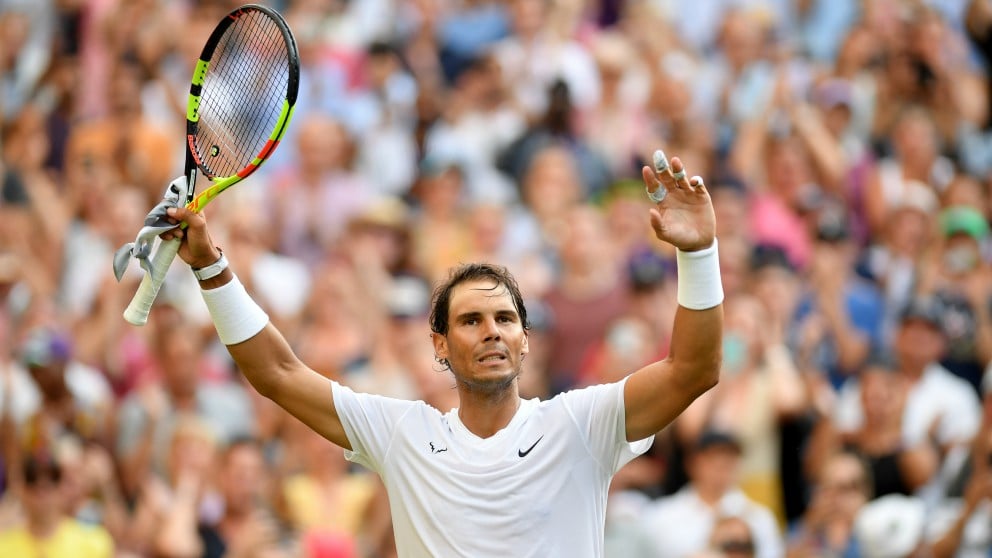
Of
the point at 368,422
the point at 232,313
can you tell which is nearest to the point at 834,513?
the point at 368,422

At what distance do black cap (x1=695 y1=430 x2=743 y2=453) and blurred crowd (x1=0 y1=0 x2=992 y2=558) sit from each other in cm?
2

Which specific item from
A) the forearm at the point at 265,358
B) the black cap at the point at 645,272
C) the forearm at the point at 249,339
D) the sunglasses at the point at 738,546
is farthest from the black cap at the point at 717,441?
the forearm at the point at 249,339

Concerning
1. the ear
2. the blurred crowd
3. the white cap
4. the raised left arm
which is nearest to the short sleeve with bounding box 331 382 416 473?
the ear

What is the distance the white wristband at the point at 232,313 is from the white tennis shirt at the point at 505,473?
0.36 meters

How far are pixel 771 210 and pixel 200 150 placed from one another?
6.66 metres

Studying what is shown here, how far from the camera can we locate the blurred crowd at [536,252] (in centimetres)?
990

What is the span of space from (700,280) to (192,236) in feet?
5.38

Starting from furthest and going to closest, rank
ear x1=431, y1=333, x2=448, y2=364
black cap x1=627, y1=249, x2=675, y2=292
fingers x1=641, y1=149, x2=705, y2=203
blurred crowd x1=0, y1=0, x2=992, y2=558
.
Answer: black cap x1=627, y1=249, x2=675, y2=292
blurred crowd x1=0, y1=0, x2=992, y2=558
ear x1=431, y1=333, x2=448, y2=364
fingers x1=641, y1=149, x2=705, y2=203

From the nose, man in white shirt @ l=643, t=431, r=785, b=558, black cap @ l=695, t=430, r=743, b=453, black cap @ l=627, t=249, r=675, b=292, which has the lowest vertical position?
the nose

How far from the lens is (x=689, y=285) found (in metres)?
5.53

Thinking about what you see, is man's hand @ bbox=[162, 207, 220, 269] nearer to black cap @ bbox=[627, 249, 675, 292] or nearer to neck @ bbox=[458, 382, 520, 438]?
neck @ bbox=[458, 382, 520, 438]

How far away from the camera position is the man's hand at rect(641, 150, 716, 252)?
551 cm

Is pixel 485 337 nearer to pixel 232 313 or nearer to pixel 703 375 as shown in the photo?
pixel 703 375

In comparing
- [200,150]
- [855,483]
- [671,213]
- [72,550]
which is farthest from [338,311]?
[671,213]
